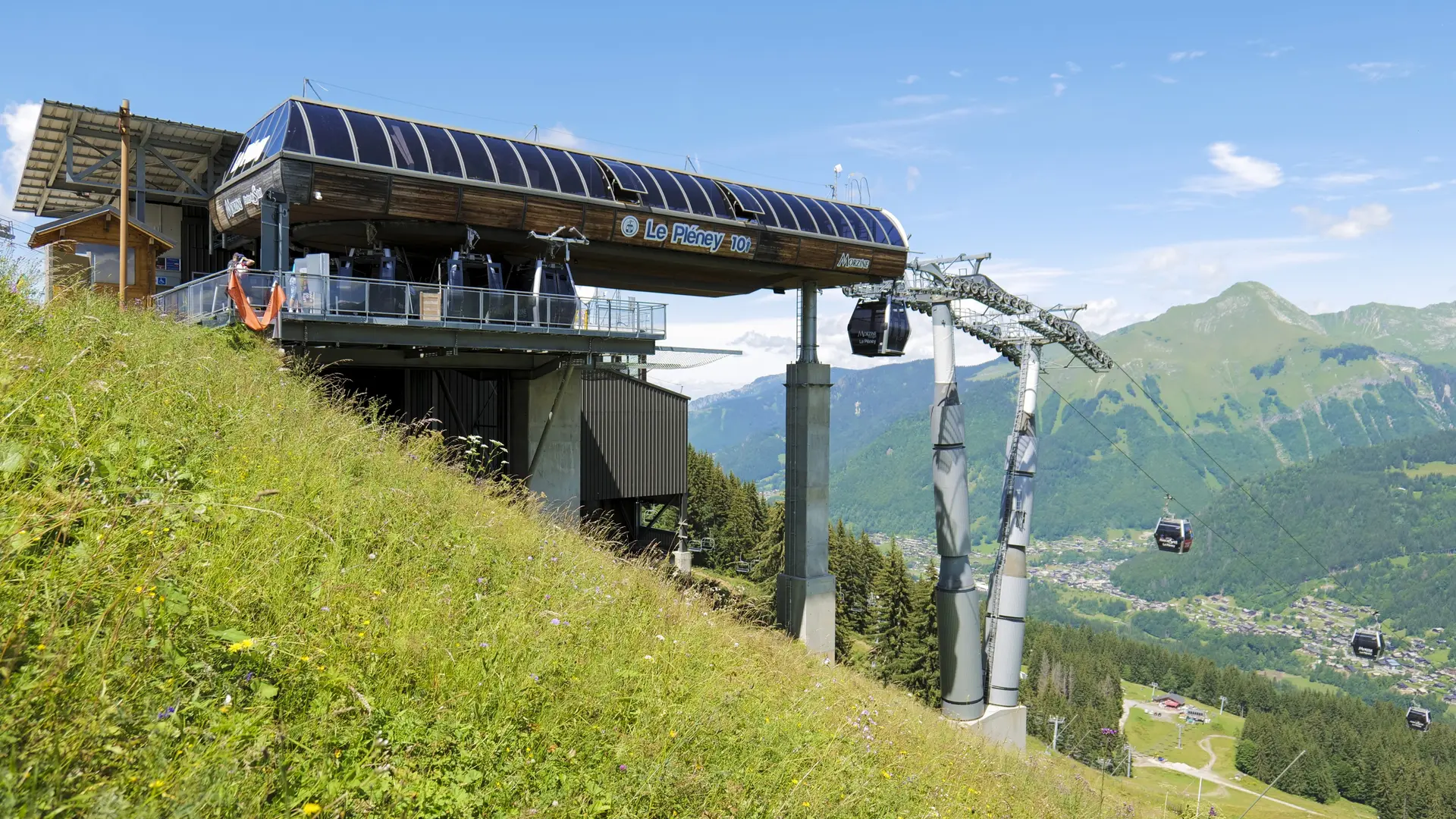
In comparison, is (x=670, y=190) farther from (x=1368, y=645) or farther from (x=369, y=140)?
(x=1368, y=645)

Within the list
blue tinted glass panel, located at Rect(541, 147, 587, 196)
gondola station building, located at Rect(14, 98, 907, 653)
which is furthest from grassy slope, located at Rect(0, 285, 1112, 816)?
blue tinted glass panel, located at Rect(541, 147, 587, 196)

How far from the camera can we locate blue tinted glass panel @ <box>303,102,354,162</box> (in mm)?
16203

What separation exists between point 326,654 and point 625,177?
17430 mm

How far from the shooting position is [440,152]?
17750 mm

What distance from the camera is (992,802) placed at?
7.95 metres

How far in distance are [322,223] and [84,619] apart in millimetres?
15928

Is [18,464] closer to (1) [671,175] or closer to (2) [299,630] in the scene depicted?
(2) [299,630]

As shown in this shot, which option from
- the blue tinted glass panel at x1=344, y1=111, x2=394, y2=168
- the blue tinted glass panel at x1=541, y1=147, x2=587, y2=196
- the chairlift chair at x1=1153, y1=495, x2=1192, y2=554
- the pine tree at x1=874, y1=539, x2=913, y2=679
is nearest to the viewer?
the blue tinted glass panel at x1=344, y1=111, x2=394, y2=168

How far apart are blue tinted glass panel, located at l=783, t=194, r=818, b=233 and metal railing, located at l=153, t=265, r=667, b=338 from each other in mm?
6851

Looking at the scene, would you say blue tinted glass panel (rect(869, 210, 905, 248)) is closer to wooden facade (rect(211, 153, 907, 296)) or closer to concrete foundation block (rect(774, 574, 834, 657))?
wooden facade (rect(211, 153, 907, 296))

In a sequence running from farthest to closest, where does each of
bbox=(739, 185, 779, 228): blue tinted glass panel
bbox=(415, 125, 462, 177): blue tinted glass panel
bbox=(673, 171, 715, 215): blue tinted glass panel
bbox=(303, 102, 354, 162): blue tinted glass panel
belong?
1. bbox=(739, 185, 779, 228): blue tinted glass panel
2. bbox=(673, 171, 715, 215): blue tinted glass panel
3. bbox=(415, 125, 462, 177): blue tinted glass panel
4. bbox=(303, 102, 354, 162): blue tinted glass panel

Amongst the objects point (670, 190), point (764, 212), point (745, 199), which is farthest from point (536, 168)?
point (764, 212)

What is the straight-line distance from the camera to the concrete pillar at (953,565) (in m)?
25.2

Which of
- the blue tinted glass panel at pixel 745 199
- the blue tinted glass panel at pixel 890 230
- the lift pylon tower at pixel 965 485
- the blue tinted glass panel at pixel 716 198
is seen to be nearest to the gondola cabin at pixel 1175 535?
the lift pylon tower at pixel 965 485
